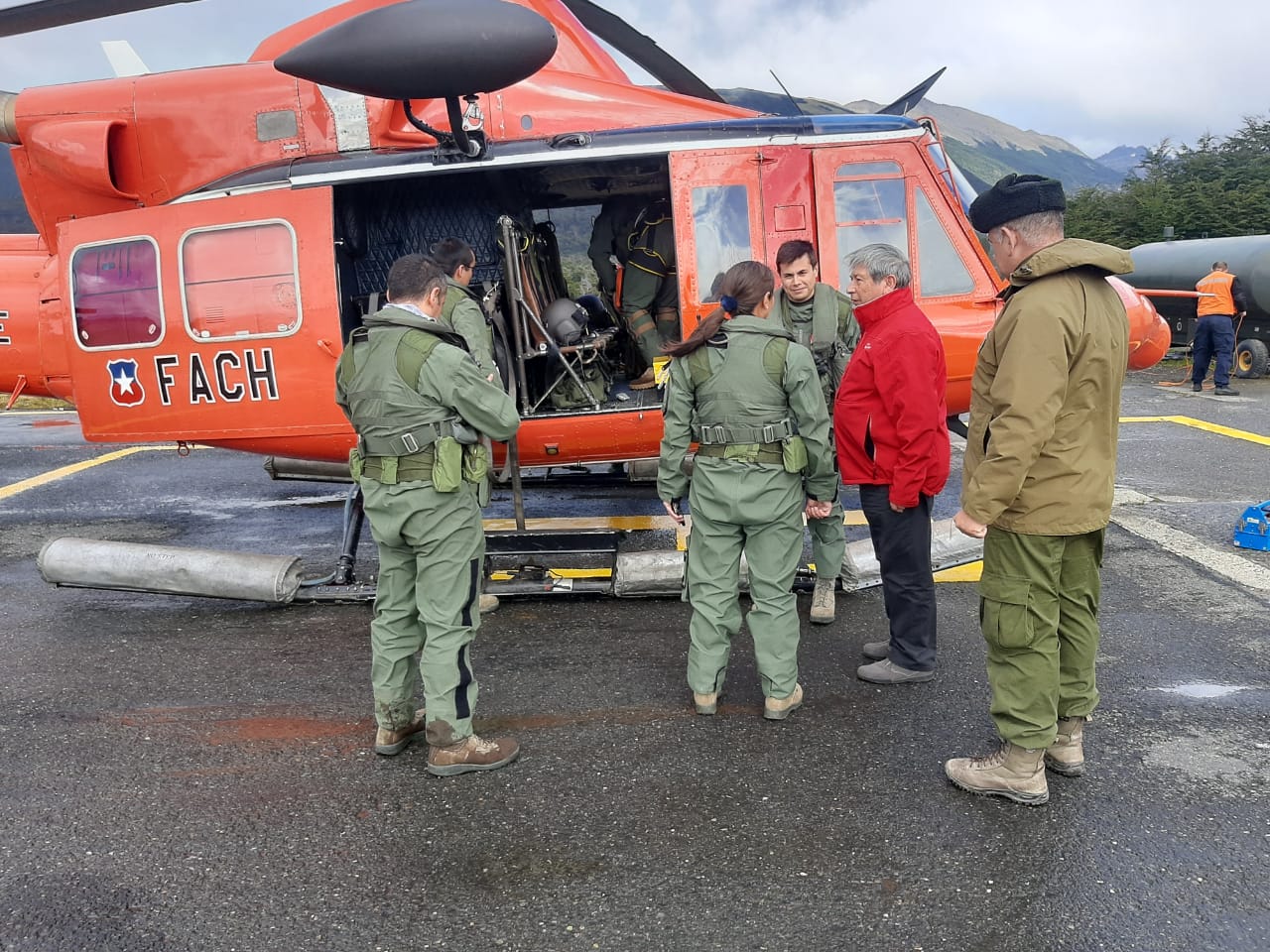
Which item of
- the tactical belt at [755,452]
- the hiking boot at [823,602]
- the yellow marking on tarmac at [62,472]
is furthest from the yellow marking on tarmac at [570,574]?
the yellow marking on tarmac at [62,472]

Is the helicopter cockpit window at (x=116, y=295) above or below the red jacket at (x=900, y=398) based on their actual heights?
above

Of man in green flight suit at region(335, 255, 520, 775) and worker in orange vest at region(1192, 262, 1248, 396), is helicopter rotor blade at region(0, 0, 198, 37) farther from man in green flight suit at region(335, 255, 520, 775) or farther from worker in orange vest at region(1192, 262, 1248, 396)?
worker in orange vest at region(1192, 262, 1248, 396)

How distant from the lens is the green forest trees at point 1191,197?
22.3m

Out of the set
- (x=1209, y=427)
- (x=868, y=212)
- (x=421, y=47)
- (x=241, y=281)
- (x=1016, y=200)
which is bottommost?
(x=1209, y=427)

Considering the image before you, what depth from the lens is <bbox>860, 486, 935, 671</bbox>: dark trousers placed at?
414 cm

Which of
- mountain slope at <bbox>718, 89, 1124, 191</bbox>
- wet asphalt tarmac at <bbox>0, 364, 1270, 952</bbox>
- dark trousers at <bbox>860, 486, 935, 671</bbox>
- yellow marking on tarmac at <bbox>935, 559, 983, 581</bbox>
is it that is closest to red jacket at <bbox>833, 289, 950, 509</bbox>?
dark trousers at <bbox>860, 486, 935, 671</bbox>

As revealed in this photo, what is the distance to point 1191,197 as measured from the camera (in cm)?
2297

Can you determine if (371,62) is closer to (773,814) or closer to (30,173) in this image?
(773,814)

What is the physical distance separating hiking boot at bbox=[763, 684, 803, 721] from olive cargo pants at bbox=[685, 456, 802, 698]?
0.02m

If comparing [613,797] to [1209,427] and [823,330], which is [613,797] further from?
[1209,427]

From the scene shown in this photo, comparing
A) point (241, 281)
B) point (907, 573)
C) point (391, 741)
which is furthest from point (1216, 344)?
point (391, 741)

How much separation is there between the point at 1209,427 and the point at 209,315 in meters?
9.70

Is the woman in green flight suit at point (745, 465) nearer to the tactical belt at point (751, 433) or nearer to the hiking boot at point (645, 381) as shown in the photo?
the tactical belt at point (751, 433)

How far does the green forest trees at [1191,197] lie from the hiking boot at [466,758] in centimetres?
2140
